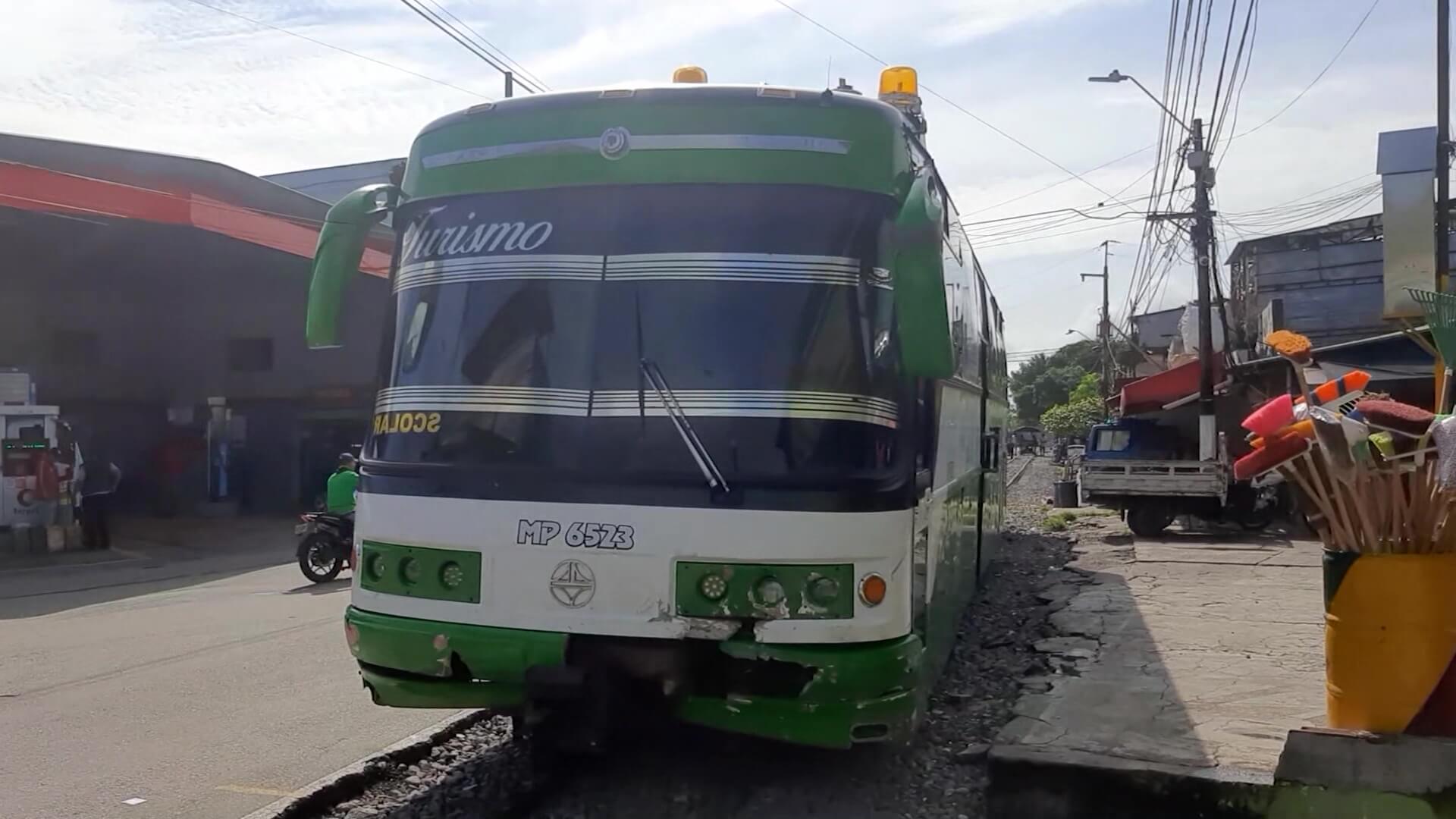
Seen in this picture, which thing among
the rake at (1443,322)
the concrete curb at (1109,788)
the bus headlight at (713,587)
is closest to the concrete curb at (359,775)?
the bus headlight at (713,587)

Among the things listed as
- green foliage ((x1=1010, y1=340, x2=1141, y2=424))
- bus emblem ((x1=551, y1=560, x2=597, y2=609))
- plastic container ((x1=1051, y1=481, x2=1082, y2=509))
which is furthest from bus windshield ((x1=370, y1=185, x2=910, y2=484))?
green foliage ((x1=1010, y1=340, x2=1141, y2=424))

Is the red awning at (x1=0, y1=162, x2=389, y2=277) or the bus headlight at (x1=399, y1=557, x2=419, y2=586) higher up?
the red awning at (x1=0, y1=162, x2=389, y2=277)

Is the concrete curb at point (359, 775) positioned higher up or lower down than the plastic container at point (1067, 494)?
lower down

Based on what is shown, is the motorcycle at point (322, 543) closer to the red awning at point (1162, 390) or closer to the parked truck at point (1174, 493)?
the parked truck at point (1174, 493)

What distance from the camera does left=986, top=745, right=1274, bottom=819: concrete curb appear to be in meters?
5.15

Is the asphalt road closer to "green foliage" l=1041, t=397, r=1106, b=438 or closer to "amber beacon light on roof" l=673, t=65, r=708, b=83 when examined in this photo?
"amber beacon light on roof" l=673, t=65, r=708, b=83

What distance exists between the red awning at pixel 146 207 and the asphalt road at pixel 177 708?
800 cm

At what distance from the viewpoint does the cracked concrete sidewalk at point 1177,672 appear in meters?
5.77

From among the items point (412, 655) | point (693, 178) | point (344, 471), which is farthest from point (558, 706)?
point (344, 471)

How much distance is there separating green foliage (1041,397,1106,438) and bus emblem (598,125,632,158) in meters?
52.5

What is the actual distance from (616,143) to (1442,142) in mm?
15191

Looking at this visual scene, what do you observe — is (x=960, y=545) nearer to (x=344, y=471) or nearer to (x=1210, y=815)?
(x=1210, y=815)

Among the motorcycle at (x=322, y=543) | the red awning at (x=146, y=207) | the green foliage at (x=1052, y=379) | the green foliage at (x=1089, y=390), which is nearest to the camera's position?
the motorcycle at (x=322, y=543)

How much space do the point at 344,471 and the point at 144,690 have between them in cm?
704
